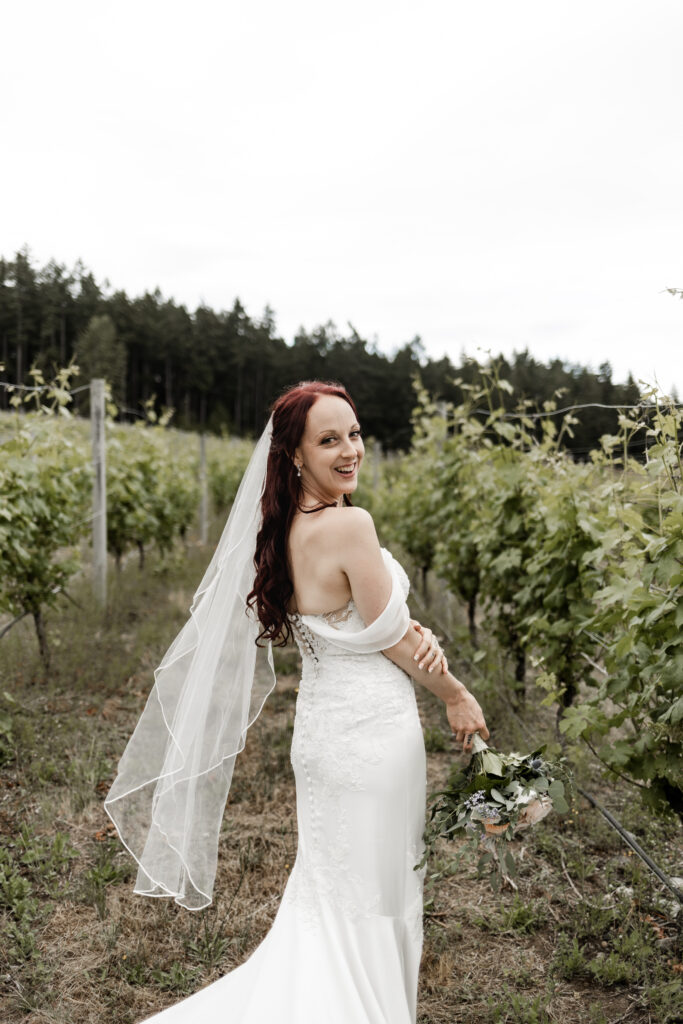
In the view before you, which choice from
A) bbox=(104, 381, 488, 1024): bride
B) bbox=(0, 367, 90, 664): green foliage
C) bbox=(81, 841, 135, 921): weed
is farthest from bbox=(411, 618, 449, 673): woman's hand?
bbox=(0, 367, 90, 664): green foliage

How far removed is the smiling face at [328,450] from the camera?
2.22 metres

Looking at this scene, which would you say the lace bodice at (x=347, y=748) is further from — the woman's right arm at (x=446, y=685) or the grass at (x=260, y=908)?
the grass at (x=260, y=908)

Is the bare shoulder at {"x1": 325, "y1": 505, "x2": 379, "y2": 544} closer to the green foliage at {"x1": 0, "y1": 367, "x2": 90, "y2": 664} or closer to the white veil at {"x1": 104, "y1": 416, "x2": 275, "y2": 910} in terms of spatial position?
the white veil at {"x1": 104, "y1": 416, "x2": 275, "y2": 910}

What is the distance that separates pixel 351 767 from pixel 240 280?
72730mm

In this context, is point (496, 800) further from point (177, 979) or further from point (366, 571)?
point (177, 979)

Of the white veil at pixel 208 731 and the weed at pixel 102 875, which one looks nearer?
the white veil at pixel 208 731

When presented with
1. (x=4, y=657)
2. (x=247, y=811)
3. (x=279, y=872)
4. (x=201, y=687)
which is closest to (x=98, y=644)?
(x=4, y=657)

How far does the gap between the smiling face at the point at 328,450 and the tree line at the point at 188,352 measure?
124 feet

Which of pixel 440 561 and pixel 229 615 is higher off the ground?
pixel 229 615

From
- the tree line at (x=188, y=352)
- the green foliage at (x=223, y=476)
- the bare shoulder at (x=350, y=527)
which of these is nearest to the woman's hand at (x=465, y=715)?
the bare shoulder at (x=350, y=527)

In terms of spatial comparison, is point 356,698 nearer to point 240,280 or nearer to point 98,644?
point 98,644

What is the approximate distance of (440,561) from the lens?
269 inches

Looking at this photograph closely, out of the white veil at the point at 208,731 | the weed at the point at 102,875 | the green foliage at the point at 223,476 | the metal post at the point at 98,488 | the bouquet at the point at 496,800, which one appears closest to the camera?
the bouquet at the point at 496,800

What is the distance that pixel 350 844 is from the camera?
215cm
